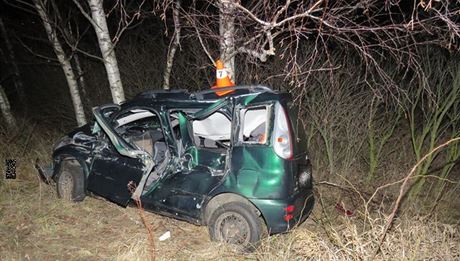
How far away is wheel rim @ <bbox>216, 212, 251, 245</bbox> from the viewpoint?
4.42 meters

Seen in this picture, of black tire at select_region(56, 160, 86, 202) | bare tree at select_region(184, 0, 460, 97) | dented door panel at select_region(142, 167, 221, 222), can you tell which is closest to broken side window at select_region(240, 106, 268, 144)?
bare tree at select_region(184, 0, 460, 97)

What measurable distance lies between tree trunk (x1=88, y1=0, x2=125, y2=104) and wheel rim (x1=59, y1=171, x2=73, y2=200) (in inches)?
82.4

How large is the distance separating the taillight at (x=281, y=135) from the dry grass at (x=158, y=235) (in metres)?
0.88

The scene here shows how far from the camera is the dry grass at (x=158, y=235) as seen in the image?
3.83 m

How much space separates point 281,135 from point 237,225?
46.7 inches

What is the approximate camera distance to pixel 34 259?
172 inches

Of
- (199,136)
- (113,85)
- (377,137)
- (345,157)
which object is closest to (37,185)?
(113,85)

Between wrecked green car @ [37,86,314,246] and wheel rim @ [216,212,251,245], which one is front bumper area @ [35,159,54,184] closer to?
wrecked green car @ [37,86,314,246]

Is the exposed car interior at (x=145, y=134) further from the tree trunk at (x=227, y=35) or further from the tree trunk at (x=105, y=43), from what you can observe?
the tree trunk at (x=105, y=43)

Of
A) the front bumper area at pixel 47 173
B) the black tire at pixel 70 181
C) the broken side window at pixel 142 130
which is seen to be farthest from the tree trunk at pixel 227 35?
the front bumper area at pixel 47 173

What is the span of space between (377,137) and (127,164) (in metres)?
5.35

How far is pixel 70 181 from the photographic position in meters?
5.81

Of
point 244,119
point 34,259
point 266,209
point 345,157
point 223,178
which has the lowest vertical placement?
point 345,157

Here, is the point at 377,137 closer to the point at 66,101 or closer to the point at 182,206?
the point at 182,206
